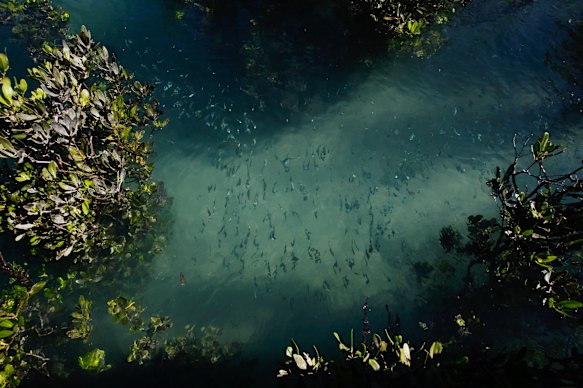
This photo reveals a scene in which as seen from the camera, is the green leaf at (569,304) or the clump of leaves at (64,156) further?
the clump of leaves at (64,156)

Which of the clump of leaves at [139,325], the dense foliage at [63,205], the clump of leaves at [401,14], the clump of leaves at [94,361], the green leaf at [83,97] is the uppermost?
the clump of leaves at [401,14]

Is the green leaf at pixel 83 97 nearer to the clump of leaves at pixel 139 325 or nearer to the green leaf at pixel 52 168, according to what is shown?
the green leaf at pixel 52 168

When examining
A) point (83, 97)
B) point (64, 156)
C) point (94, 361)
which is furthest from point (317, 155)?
point (94, 361)

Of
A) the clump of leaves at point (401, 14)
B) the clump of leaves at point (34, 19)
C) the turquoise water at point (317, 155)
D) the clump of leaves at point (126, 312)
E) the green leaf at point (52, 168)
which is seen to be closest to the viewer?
the green leaf at point (52, 168)

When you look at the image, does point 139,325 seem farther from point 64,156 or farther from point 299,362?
point 299,362

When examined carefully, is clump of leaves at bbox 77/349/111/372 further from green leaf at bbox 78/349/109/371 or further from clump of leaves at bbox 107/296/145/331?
clump of leaves at bbox 107/296/145/331

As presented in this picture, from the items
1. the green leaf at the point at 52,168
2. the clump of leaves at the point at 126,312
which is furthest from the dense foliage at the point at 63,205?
the clump of leaves at the point at 126,312
